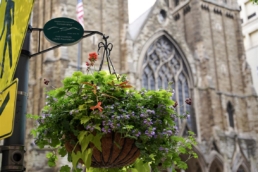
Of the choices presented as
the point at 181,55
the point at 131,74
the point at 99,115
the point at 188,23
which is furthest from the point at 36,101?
the point at 99,115

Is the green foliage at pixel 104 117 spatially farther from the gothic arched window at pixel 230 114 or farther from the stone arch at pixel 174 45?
the gothic arched window at pixel 230 114

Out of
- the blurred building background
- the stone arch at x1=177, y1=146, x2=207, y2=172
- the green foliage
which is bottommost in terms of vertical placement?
the stone arch at x1=177, y1=146, x2=207, y2=172

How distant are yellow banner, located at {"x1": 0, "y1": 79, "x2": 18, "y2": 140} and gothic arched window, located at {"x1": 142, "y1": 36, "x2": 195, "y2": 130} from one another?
20.7 meters

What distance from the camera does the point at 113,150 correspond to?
10.3 ft

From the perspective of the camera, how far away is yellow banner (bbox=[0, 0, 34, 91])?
2.41 metres

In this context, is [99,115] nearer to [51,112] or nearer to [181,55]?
[51,112]

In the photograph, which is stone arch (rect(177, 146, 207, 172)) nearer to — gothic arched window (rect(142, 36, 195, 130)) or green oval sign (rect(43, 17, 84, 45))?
gothic arched window (rect(142, 36, 195, 130))

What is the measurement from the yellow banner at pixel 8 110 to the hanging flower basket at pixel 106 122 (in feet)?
2.74

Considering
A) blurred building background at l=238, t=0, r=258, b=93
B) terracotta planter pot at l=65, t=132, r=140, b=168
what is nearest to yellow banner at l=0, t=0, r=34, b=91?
terracotta planter pot at l=65, t=132, r=140, b=168

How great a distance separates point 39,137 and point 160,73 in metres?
20.9

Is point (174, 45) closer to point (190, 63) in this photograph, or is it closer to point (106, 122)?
point (190, 63)

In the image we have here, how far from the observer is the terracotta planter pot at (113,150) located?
3.12m

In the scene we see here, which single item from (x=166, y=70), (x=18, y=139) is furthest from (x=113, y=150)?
(x=166, y=70)

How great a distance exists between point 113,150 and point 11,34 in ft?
4.48
